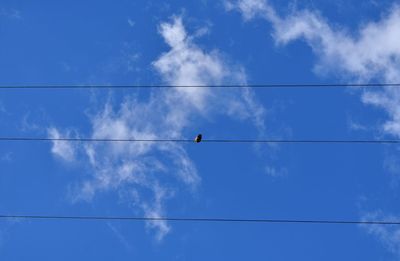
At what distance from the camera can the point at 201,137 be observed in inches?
917
